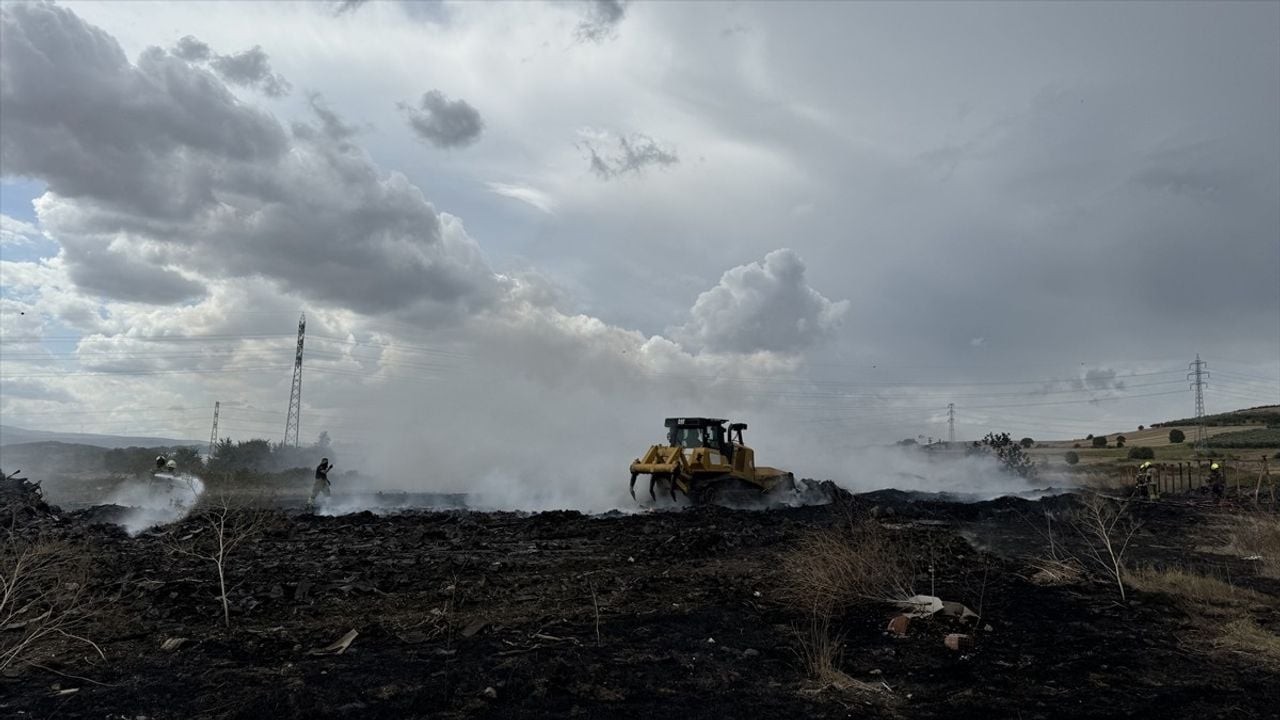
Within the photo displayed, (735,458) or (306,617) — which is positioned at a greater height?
(735,458)

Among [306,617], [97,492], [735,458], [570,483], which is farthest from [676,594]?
[97,492]

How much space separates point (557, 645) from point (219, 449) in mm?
55477

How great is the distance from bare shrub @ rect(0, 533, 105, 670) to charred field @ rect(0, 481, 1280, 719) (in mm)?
124

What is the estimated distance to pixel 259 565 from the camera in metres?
12.1

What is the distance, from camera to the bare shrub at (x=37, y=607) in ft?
22.1

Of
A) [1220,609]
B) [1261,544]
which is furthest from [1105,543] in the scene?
[1261,544]

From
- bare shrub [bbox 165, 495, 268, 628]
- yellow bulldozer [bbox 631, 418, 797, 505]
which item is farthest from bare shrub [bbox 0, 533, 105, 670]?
yellow bulldozer [bbox 631, 418, 797, 505]

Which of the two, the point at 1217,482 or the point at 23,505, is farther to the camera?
the point at 1217,482

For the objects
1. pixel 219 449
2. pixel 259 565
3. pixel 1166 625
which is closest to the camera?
pixel 1166 625

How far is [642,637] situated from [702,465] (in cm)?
1467

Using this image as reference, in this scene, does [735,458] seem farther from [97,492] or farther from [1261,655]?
[97,492]

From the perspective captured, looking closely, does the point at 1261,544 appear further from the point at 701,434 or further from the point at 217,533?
the point at 217,533

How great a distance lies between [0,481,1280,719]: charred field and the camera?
6.04m

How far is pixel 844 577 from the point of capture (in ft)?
31.3
